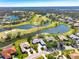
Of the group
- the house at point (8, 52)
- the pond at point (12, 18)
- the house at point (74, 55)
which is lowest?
the house at point (74, 55)

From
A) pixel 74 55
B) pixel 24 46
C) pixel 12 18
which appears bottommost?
pixel 74 55

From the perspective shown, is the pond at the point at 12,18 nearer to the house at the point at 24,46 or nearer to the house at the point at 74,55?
the house at the point at 24,46

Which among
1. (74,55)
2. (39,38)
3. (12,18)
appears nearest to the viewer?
(74,55)

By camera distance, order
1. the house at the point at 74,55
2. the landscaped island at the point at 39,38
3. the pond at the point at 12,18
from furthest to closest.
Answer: the pond at the point at 12,18 < the landscaped island at the point at 39,38 < the house at the point at 74,55

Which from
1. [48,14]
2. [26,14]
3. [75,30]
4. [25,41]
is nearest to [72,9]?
[48,14]

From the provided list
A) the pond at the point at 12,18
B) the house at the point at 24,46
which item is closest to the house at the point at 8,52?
the house at the point at 24,46

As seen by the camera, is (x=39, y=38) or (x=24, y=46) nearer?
(x=24, y=46)

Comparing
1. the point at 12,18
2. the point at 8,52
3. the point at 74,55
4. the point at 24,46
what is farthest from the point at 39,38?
the point at 12,18

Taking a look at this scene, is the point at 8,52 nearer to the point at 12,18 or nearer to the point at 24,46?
the point at 24,46

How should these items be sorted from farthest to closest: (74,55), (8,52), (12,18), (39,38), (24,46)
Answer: (12,18) < (39,38) < (24,46) < (8,52) < (74,55)

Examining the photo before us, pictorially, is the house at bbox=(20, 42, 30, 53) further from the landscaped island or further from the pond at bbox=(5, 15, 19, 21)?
the pond at bbox=(5, 15, 19, 21)

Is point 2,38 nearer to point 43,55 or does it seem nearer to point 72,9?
point 43,55
